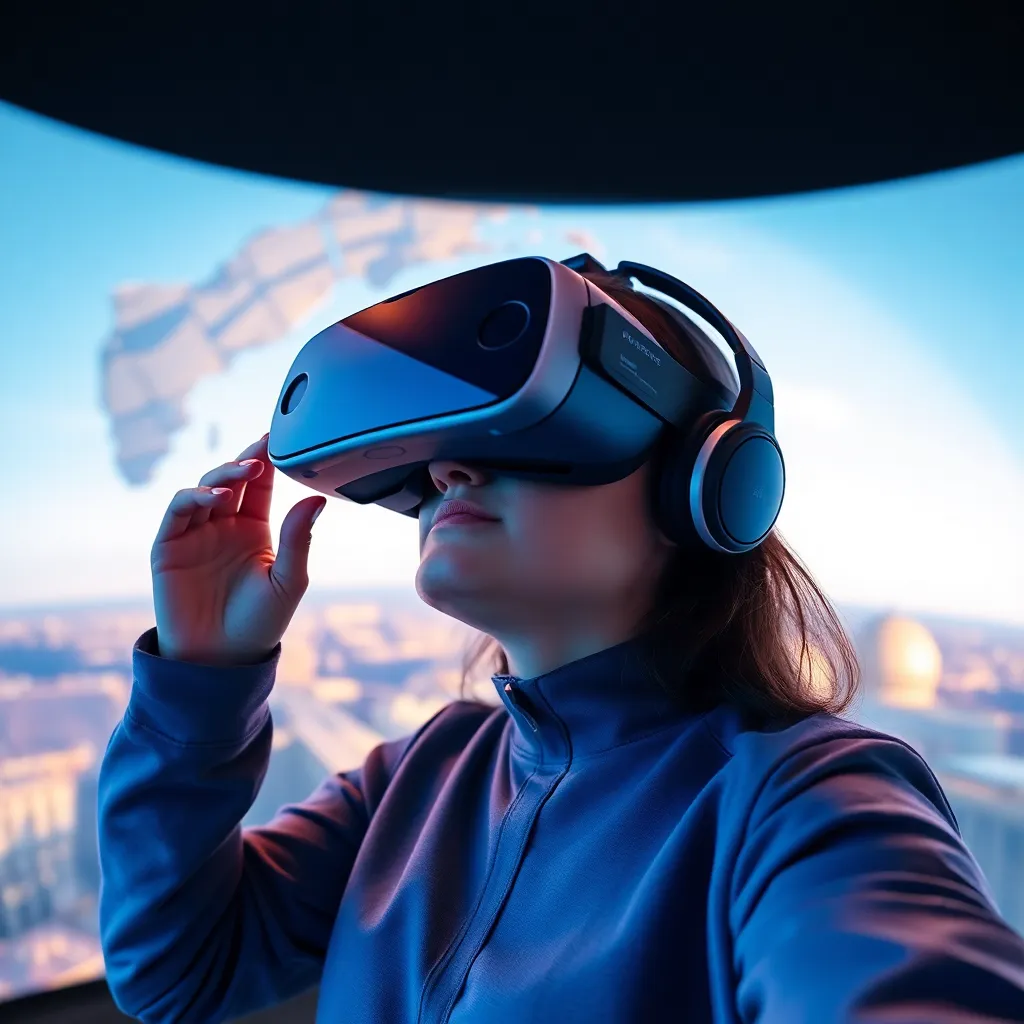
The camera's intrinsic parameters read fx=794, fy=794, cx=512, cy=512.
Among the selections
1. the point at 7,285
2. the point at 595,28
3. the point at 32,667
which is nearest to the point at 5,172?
the point at 7,285

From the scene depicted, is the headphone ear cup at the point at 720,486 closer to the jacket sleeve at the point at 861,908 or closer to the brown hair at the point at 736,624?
the brown hair at the point at 736,624

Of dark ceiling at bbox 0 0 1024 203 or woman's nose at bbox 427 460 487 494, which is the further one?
dark ceiling at bbox 0 0 1024 203

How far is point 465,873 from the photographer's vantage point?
71cm

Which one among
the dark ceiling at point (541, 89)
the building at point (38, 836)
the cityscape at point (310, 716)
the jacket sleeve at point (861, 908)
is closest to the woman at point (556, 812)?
the jacket sleeve at point (861, 908)

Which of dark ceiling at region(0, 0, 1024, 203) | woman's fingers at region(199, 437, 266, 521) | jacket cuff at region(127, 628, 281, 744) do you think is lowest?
jacket cuff at region(127, 628, 281, 744)

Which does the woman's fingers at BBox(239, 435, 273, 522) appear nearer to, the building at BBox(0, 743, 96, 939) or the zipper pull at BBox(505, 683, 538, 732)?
the zipper pull at BBox(505, 683, 538, 732)

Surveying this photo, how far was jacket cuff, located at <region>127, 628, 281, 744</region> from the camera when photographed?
729 millimetres

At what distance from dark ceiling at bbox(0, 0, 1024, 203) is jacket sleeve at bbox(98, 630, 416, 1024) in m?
0.81

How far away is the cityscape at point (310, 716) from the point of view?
1121 mm

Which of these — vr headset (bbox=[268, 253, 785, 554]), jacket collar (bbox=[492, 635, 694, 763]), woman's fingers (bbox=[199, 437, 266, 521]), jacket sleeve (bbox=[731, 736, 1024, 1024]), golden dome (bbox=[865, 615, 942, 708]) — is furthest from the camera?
golden dome (bbox=[865, 615, 942, 708])

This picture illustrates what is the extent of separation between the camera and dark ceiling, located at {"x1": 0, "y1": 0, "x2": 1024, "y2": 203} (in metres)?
1.07

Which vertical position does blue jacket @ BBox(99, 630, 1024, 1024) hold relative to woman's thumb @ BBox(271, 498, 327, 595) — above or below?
below

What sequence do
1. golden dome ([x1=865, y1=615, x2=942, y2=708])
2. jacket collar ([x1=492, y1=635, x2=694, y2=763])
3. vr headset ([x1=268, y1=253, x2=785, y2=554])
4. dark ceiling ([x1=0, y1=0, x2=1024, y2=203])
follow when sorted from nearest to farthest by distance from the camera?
vr headset ([x1=268, y1=253, x2=785, y2=554]) < jacket collar ([x1=492, y1=635, x2=694, y2=763]) < dark ceiling ([x1=0, y1=0, x2=1024, y2=203]) < golden dome ([x1=865, y1=615, x2=942, y2=708])

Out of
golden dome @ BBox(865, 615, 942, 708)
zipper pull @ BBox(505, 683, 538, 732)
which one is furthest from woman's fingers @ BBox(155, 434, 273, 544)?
golden dome @ BBox(865, 615, 942, 708)
